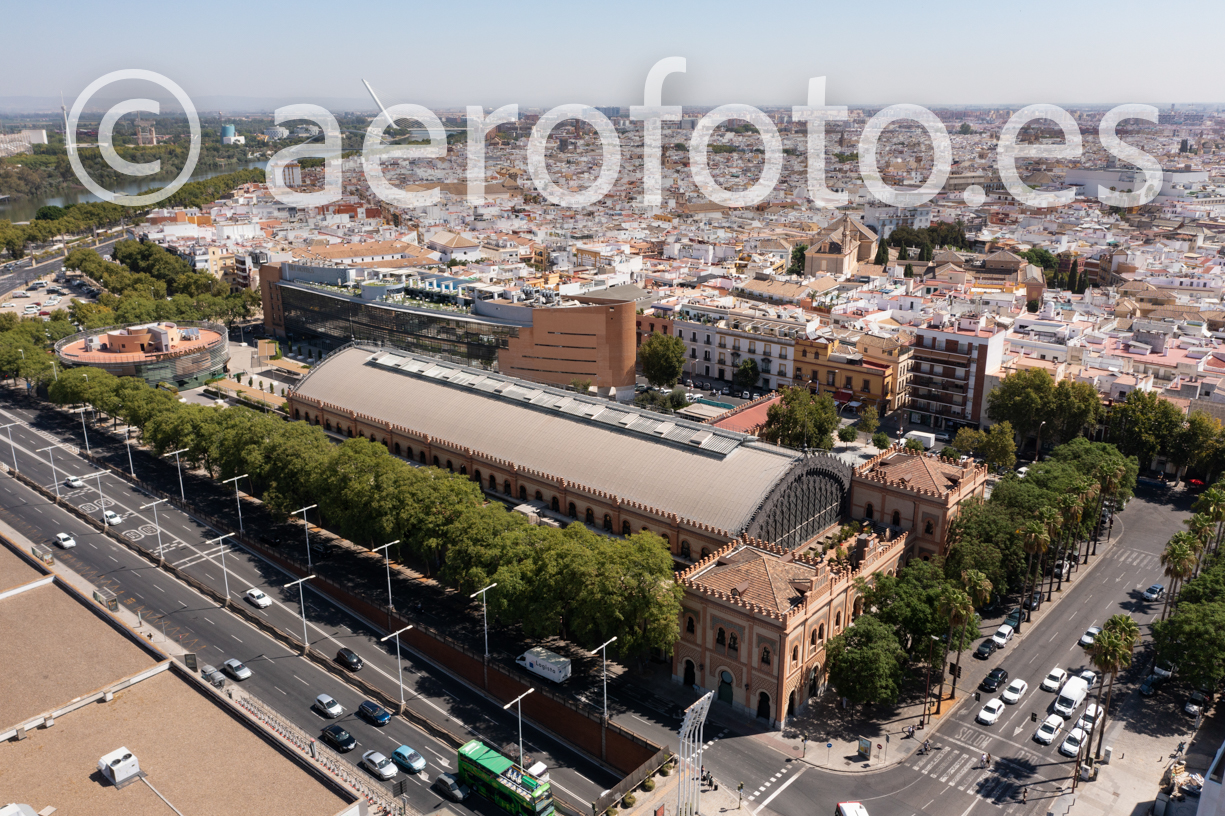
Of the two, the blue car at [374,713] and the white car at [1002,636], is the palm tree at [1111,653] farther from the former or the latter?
the blue car at [374,713]

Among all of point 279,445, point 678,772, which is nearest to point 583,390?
point 279,445

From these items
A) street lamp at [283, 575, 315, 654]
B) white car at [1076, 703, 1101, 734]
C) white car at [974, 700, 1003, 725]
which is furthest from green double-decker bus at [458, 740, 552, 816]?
white car at [1076, 703, 1101, 734]

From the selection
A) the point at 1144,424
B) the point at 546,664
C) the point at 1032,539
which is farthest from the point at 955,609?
the point at 1144,424

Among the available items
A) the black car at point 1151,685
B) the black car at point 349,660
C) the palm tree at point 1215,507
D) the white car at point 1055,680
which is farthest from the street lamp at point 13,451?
the palm tree at point 1215,507

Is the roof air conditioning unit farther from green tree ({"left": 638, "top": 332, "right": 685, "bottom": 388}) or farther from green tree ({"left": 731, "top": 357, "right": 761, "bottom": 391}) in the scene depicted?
green tree ({"left": 731, "top": 357, "right": 761, "bottom": 391})

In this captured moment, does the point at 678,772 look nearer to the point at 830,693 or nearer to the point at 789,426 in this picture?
the point at 830,693

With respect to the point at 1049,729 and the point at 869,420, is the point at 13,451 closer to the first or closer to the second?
the point at 869,420
